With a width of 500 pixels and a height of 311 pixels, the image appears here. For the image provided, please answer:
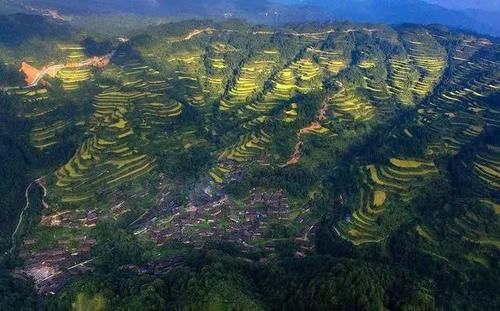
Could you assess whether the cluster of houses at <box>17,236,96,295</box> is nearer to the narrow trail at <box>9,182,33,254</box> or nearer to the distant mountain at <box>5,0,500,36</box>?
the narrow trail at <box>9,182,33,254</box>

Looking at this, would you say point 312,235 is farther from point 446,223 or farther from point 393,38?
point 393,38

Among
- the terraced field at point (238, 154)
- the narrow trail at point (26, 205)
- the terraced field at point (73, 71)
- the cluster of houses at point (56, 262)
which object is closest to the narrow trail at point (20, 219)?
the narrow trail at point (26, 205)

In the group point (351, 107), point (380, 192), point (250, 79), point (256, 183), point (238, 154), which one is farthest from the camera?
point (250, 79)

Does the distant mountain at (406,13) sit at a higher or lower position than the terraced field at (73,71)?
lower

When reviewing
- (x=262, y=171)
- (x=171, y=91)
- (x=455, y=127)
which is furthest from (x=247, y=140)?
(x=455, y=127)

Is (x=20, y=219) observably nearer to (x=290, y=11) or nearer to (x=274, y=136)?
(x=274, y=136)

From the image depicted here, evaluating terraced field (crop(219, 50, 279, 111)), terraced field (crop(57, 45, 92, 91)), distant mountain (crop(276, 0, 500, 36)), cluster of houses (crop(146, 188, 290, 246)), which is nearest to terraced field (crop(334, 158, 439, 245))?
cluster of houses (crop(146, 188, 290, 246))

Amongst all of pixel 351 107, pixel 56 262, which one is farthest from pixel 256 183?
pixel 351 107

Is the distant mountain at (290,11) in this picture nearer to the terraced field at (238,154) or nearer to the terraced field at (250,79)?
the terraced field at (250,79)
